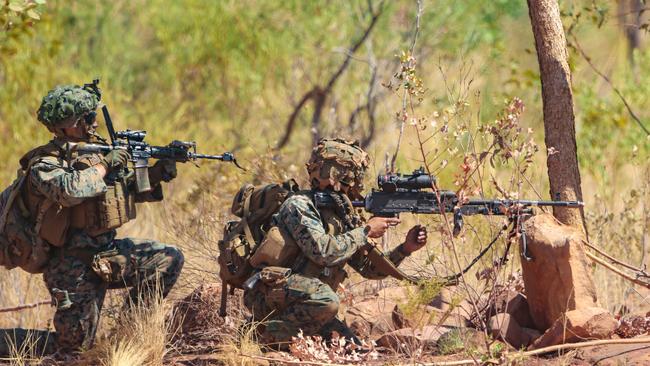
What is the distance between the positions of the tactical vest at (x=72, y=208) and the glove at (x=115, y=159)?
53mm

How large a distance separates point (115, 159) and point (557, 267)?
2641 millimetres

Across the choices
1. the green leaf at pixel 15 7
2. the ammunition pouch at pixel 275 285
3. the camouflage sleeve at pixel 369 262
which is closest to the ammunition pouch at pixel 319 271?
the ammunition pouch at pixel 275 285

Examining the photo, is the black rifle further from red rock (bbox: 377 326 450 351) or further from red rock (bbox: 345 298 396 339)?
red rock (bbox: 345 298 396 339)

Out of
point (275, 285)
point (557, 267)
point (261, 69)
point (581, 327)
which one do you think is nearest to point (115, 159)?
point (275, 285)

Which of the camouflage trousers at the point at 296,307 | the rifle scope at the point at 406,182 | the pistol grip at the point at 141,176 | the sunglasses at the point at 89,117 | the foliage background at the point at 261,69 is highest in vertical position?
the foliage background at the point at 261,69

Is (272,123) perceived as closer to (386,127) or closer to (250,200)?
(386,127)

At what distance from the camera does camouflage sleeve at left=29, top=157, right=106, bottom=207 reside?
20.3 feet

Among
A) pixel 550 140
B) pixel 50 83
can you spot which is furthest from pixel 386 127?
pixel 550 140

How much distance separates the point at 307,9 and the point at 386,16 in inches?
39.6

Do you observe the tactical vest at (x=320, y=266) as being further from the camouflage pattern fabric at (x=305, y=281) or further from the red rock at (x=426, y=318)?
the red rock at (x=426, y=318)

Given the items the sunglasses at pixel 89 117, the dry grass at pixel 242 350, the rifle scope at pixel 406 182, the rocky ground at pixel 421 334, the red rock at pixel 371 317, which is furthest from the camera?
the red rock at pixel 371 317

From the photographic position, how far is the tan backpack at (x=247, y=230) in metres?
6.30

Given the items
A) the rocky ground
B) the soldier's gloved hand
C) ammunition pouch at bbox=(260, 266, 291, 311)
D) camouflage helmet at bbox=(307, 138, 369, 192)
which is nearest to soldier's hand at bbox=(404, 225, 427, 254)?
the rocky ground

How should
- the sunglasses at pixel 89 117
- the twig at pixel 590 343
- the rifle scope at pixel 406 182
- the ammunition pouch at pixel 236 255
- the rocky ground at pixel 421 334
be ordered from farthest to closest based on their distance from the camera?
1. the sunglasses at pixel 89 117
2. the ammunition pouch at pixel 236 255
3. the rifle scope at pixel 406 182
4. the rocky ground at pixel 421 334
5. the twig at pixel 590 343
